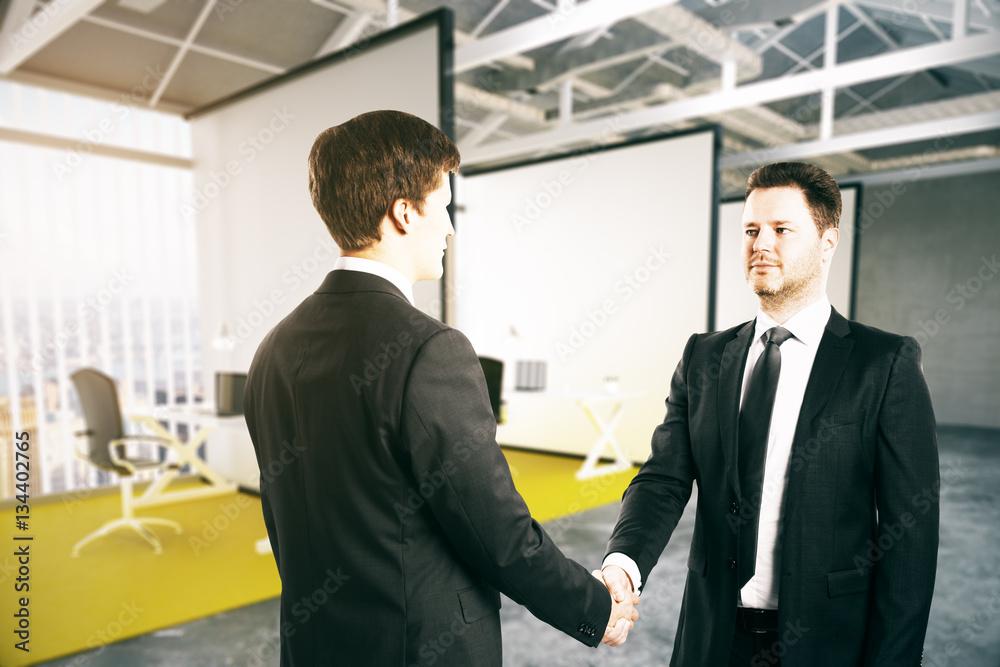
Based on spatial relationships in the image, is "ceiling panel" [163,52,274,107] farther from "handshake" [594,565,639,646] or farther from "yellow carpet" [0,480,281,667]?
"handshake" [594,565,639,646]

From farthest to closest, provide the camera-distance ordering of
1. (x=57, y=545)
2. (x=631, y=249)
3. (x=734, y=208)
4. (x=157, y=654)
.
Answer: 1. (x=631, y=249)
2. (x=57, y=545)
3. (x=157, y=654)
4. (x=734, y=208)

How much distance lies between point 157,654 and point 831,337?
3163 mm

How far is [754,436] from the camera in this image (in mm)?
1298

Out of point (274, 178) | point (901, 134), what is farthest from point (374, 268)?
point (901, 134)

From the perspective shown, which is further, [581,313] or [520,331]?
[520,331]

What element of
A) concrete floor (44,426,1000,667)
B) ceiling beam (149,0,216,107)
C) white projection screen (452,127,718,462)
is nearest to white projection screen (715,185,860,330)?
concrete floor (44,426,1000,667)

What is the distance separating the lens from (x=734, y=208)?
1.69 metres

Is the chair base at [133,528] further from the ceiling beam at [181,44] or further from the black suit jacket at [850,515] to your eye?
the black suit jacket at [850,515]

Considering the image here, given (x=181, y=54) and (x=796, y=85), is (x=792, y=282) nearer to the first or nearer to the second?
(x=796, y=85)

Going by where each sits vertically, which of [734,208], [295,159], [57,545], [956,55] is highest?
[956,55]

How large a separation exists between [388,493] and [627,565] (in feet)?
2.30

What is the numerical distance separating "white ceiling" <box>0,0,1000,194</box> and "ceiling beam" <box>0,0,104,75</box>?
2 cm

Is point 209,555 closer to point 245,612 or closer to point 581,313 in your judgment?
point 245,612

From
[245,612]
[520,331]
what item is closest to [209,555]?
[245,612]
